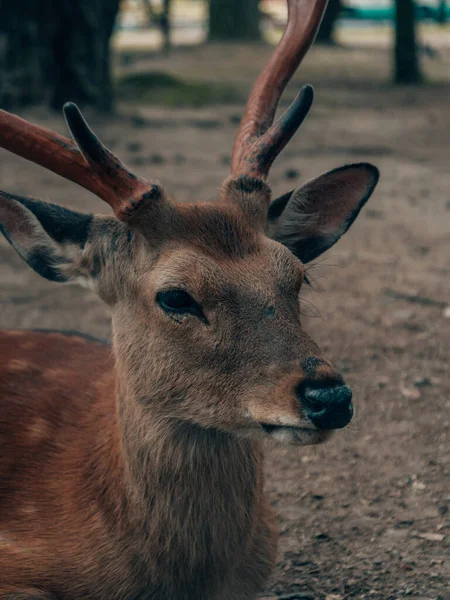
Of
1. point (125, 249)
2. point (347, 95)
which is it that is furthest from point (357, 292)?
point (347, 95)

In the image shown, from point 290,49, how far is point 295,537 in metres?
1.84

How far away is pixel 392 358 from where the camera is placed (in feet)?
18.6

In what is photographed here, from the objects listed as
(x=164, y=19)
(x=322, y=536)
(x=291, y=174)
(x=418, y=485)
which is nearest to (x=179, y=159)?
(x=291, y=174)

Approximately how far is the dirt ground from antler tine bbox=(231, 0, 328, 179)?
878mm

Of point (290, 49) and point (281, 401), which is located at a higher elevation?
point (290, 49)

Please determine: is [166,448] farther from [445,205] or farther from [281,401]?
[445,205]

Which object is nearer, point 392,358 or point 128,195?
point 128,195

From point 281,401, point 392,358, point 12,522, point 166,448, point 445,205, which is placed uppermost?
point 281,401

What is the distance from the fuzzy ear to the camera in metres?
3.30

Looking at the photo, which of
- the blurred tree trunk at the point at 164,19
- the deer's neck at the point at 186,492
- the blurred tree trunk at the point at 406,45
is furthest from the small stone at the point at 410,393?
the blurred tree trunk at the point at 164,19

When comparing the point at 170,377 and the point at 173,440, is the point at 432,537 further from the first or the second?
the point at 170,377

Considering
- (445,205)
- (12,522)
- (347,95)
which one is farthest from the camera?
(347,95)

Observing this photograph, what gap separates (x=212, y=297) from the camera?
3008mm

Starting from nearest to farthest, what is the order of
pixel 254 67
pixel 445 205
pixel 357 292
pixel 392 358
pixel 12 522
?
pixel 12 522, pixel 392 358, pixel 357 292, pixel 445 205, pixel 254 67
